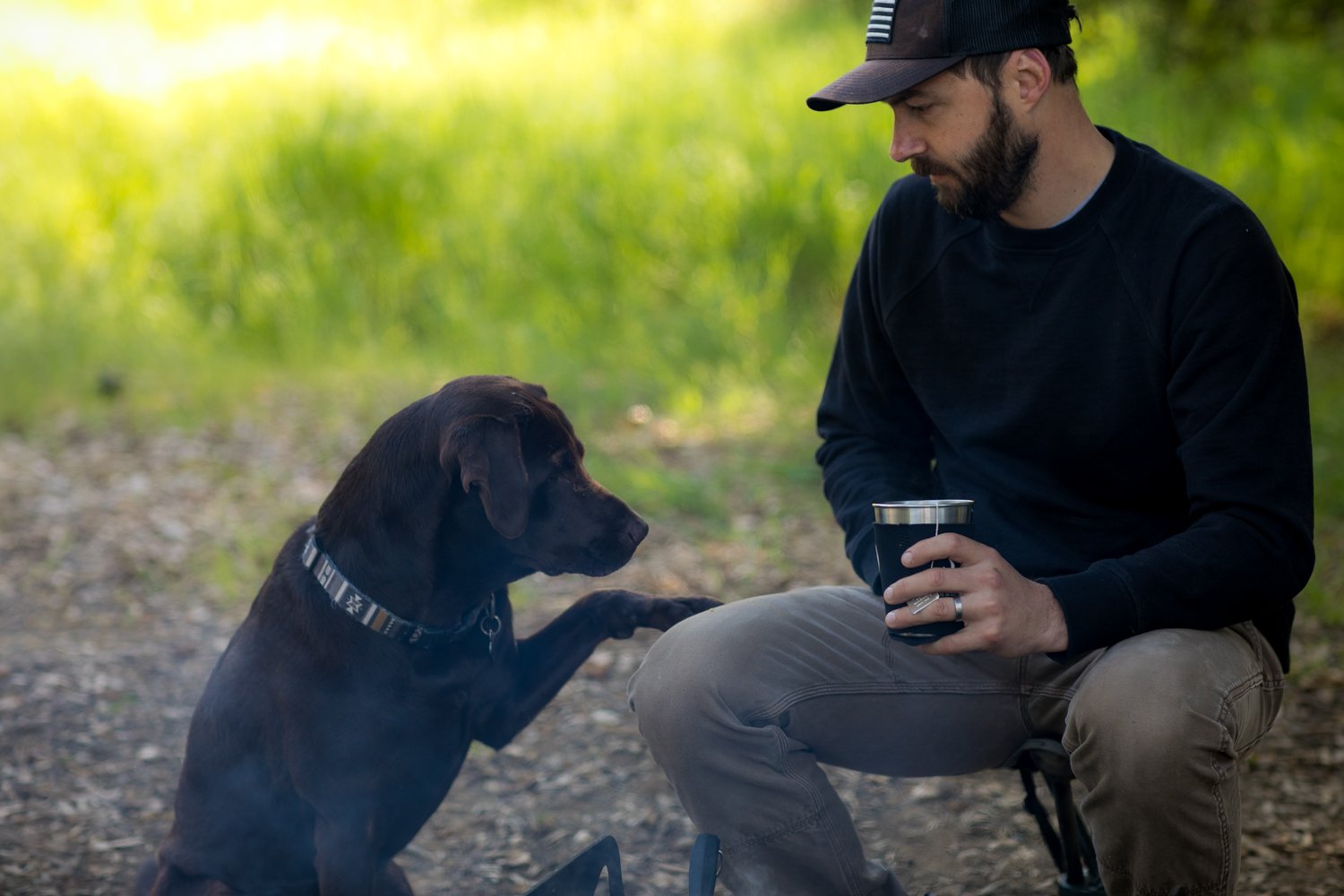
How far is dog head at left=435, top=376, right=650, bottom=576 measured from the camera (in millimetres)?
2191

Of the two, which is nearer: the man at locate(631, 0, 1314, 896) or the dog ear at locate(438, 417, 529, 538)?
the man at locate(631, 0, 1314, 896)

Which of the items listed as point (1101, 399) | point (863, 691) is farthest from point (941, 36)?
point (863, 691)

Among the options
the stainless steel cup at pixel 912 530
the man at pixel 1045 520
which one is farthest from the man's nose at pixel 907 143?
the stainless steel cup at pixel 912 530

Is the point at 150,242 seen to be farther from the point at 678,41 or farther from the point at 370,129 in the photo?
the point at 678,41

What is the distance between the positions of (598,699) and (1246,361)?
2.19 metres

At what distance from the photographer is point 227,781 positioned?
2.40 m

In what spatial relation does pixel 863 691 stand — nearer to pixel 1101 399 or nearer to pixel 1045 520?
pixel 1045 520

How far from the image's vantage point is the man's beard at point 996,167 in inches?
88.8

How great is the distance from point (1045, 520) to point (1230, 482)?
374mm

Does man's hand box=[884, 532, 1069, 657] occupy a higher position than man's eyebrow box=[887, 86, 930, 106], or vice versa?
man's eyebrow box=[887, 86, 930, 106]

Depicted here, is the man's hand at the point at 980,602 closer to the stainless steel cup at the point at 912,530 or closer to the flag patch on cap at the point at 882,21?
the stainless steel cup at the point at 912,530

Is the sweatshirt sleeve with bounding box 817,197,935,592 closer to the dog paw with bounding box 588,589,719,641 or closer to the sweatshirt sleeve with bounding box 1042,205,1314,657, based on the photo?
the dog paw with bounding box 588,589,719,641

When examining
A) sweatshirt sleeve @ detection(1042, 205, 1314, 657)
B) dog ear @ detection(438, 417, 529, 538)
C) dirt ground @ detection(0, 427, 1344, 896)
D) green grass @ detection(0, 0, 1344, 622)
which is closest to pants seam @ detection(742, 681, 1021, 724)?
sweatshirt sleeve @ detection(1042, 205, 1314, 657)

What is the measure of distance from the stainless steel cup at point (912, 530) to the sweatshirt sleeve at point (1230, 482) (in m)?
0.24
